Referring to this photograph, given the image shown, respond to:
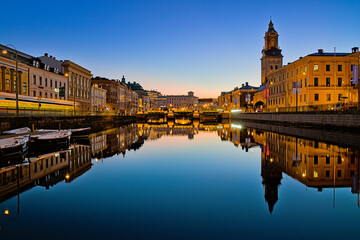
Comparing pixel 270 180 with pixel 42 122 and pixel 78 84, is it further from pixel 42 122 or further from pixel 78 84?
pixel 78 84

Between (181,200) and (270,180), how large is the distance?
493cm

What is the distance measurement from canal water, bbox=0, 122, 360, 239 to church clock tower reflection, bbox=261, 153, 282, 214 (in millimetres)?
42

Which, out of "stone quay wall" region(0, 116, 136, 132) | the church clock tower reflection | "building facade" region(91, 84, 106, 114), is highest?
"building facade" region(91, 84, 106, 114)

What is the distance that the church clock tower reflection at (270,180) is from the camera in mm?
9273

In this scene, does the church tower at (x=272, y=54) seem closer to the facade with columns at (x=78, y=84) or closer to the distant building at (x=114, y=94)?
the distant building at (x=114, y=94)

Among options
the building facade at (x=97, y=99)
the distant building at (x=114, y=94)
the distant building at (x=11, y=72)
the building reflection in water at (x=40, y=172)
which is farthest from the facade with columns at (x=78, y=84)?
the building reflection in water at (x=40, y=172)

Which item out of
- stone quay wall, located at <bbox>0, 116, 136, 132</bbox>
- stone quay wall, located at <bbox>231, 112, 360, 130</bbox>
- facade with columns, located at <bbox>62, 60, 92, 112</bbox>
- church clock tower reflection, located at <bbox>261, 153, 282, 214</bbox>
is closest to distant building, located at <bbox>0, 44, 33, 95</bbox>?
stone quay wall, located at <bbox>0, 116, 136, 132</bbox>

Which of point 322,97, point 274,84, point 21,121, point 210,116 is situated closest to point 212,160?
point 21,121

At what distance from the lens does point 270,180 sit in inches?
468

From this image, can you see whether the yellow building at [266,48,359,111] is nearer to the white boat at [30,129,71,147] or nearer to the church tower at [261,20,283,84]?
the church tower at [261,20,283,84]

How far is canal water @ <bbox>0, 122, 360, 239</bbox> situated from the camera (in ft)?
21.9

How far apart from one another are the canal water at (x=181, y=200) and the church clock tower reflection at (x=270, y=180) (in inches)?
1.7

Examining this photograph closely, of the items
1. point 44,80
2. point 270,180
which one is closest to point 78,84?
point 44,80

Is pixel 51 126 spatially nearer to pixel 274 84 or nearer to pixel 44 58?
pixel 44 58
